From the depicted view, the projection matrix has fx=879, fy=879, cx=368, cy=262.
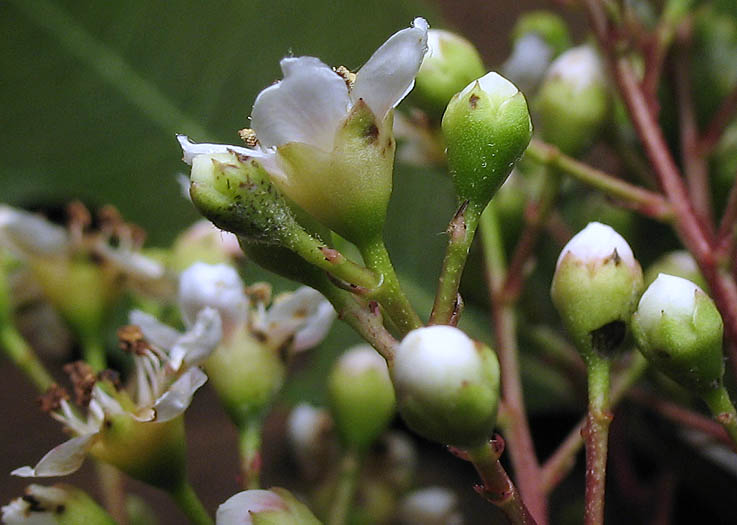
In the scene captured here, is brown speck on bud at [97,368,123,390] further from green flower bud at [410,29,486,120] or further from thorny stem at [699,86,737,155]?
thorny stem at [699,86,737,155]

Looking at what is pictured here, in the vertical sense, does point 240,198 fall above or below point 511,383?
above

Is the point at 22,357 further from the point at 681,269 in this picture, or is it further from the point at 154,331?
the point at 681,269

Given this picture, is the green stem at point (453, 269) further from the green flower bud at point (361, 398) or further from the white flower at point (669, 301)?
the green flower bud at point (361, 398)

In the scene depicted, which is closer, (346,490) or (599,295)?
(599,295)

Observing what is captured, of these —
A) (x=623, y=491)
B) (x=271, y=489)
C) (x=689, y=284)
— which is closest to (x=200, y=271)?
(x=271, y=489)


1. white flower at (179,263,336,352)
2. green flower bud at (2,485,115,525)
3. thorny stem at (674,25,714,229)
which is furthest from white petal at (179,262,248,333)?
thorny stem at (674,25,714,229)

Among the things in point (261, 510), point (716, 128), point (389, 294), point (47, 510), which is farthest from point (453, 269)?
point (716, 128)
